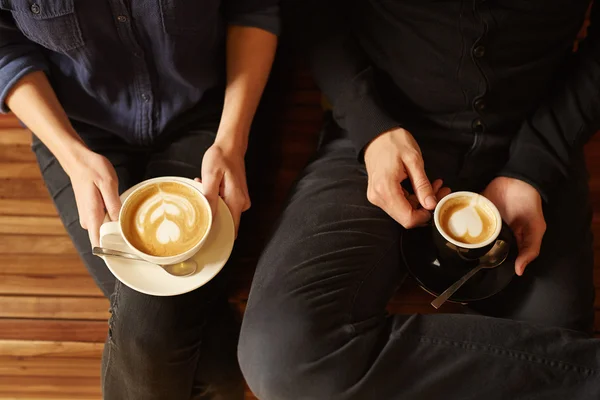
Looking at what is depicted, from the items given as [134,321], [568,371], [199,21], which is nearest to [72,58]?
[199,21]

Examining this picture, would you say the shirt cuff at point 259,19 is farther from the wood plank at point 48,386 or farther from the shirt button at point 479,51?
Answer: the wood plank at point 48,386

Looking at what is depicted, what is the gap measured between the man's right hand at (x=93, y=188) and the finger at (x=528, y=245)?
704 millimetres

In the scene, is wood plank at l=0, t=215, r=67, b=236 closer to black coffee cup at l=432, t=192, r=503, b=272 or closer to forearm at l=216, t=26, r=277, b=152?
forearm at l=216, t=26, r=277, b=152

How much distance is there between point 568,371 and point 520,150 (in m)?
0.40

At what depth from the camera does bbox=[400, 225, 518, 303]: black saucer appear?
39.0 inches

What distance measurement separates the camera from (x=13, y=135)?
147 cm

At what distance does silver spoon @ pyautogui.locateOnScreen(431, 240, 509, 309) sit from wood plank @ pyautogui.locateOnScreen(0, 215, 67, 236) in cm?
93

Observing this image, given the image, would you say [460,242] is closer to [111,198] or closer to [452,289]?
[452,289]

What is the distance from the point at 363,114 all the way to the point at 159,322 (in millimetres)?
536

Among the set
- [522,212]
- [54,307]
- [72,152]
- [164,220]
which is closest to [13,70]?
[72,152]

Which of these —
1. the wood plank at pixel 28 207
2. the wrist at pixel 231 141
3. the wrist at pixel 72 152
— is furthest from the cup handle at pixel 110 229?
the wood plank at pixel 28 207

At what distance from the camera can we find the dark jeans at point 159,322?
0.99m

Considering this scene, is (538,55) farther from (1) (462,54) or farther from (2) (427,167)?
(2) (427,167)

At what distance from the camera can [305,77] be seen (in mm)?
1535
